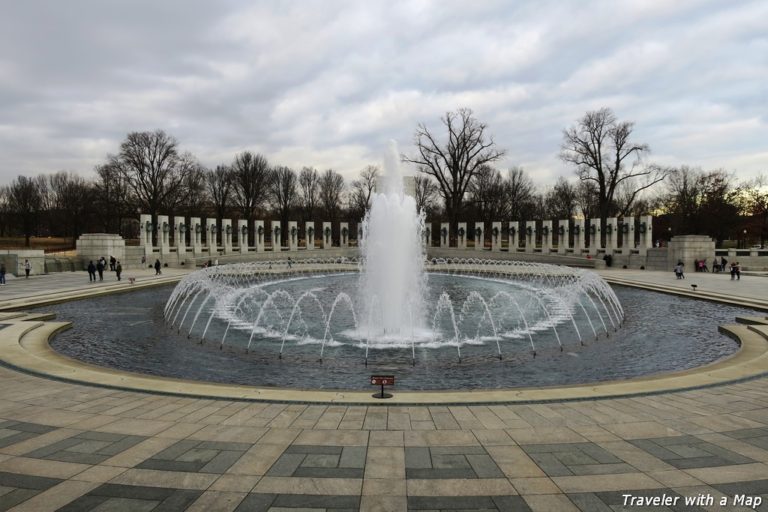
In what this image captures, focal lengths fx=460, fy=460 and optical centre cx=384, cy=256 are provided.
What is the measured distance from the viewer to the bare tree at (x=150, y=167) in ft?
206

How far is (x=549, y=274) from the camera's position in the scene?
1421 inches

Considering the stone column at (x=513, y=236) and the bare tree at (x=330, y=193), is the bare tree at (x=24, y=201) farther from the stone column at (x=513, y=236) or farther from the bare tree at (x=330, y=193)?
the stone column at (x=513, y=236)

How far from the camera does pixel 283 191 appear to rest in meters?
86.0

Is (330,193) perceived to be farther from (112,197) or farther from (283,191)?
(112,197)

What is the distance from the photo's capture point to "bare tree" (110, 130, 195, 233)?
62844mm

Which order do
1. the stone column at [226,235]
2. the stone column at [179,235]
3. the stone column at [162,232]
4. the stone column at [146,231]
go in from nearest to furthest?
the stone column at [146,231], the stone column at [162,232], the stone column at [179,235], the stone column at [226,235]

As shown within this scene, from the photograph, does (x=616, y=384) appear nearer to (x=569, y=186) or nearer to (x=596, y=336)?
(x=596, y=336)

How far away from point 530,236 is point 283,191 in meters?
48.8

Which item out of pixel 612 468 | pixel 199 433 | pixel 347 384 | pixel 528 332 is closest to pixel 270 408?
pixel 199 433

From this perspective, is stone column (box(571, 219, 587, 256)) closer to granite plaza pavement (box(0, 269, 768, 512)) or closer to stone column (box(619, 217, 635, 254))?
stone column (box(619, 217, 635, 254))

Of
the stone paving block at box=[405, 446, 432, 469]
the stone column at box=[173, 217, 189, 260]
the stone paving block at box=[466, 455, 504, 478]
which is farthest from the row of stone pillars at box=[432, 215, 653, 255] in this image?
the stone paving block at box=[405, 446, 432, 469]

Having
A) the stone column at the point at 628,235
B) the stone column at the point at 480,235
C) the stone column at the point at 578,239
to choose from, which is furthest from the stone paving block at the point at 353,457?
the stone column at the point at 480,235

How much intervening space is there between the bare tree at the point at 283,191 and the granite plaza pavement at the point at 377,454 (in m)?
78.8

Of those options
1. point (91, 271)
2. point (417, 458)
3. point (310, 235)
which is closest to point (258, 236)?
point (310, 235)
